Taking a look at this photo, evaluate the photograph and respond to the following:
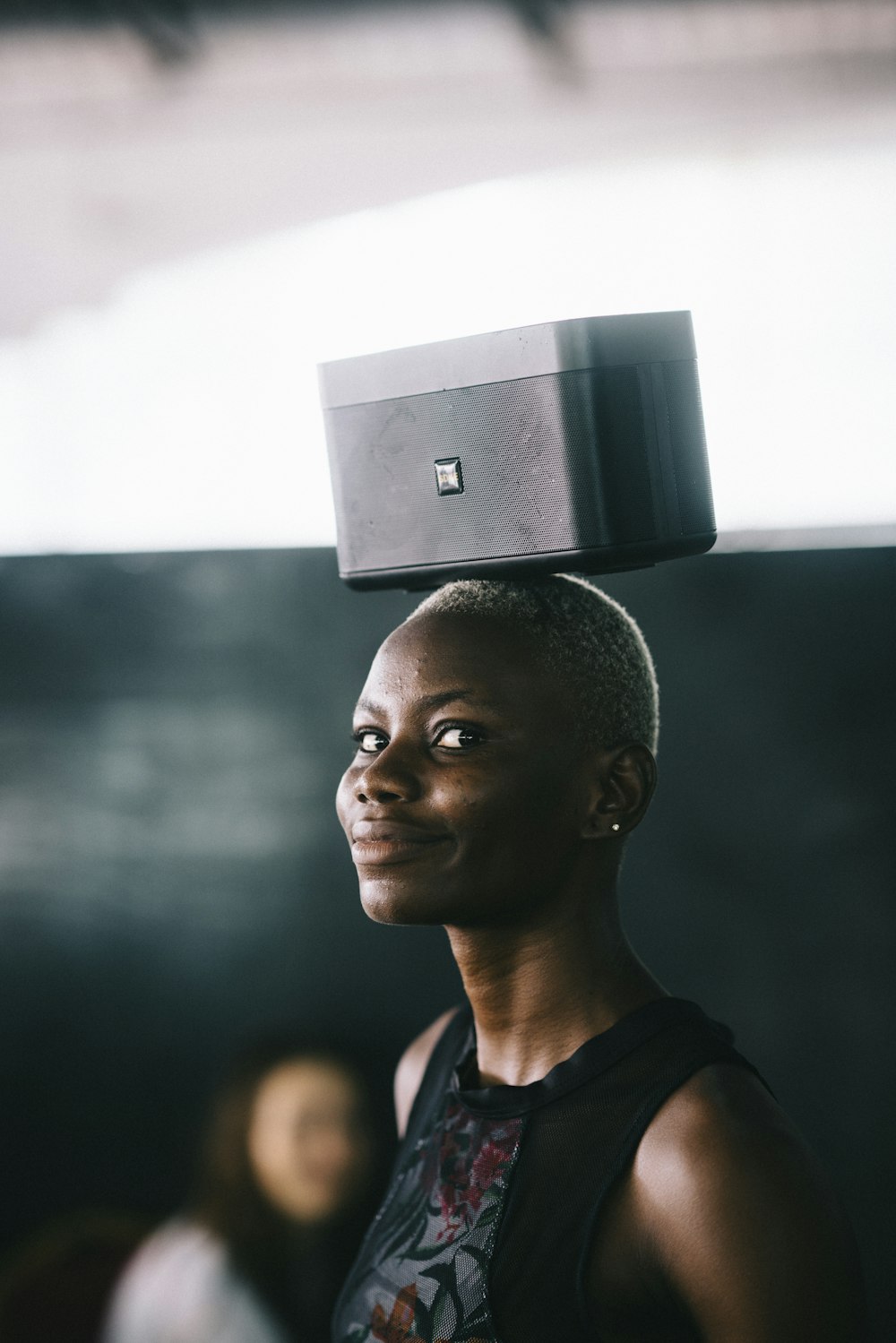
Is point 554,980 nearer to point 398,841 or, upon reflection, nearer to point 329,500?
point 398,841

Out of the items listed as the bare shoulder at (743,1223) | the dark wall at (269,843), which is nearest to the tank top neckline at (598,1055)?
the bare shoulder at (743,1223)

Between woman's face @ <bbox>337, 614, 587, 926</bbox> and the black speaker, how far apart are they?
11cm

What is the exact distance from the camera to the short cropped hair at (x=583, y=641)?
4.02 ft

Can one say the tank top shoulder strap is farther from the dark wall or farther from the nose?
the dark wall

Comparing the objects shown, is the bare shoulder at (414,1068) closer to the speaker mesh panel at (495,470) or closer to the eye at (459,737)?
the eye at (459,737)

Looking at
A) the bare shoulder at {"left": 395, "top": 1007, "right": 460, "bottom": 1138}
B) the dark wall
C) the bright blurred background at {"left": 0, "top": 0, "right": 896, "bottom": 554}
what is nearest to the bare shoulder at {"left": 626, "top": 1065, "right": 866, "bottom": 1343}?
the bare shoulder at {"left": 395, "top": 1007, "right": 460, "bottom": 1138}

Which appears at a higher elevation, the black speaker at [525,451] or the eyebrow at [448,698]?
the black speaker at [525,451]

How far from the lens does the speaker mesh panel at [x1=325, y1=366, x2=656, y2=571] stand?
3.81ft

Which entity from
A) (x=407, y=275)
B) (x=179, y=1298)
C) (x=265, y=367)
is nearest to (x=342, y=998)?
(x=179, y=1298)

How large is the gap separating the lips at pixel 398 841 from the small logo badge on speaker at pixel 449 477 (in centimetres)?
35

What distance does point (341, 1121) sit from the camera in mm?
2389

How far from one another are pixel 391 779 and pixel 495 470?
1.10 feet

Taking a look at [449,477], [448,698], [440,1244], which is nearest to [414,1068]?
[440,1244]

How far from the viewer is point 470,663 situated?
1.21 meters
